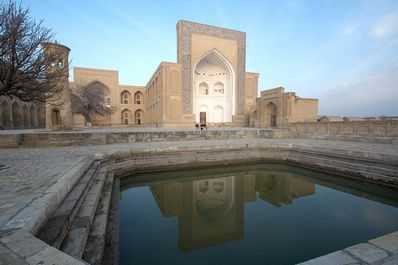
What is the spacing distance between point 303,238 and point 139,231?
2.36 m

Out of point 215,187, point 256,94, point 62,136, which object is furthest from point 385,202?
point 256,94

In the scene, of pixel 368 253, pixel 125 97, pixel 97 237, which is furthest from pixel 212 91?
pixel 368 253

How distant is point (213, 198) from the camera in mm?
4398

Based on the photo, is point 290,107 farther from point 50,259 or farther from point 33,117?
point 33,117

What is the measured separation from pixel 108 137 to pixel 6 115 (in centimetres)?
1737

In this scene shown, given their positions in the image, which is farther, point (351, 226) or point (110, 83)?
point (110, 83)

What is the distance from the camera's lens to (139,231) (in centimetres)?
299

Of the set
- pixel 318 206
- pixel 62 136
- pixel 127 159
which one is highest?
pixel 62 136

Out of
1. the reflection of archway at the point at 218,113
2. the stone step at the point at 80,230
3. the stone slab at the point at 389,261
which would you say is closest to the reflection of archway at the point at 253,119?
the reflection of archway at the point at 218,113

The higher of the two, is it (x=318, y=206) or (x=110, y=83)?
(x=110, y=83)

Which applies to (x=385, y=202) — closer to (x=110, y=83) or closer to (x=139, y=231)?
(x=139, y=231)

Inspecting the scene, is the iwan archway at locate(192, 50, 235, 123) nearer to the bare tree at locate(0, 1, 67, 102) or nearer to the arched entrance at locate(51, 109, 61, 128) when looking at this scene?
the arched entrance at locate(51, 109, 61, 128)

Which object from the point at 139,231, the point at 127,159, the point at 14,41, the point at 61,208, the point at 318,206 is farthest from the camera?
the point at 127,159

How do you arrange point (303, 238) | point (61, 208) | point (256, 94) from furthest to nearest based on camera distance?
point (256, 94), point (303, 238), point (61, 208)
